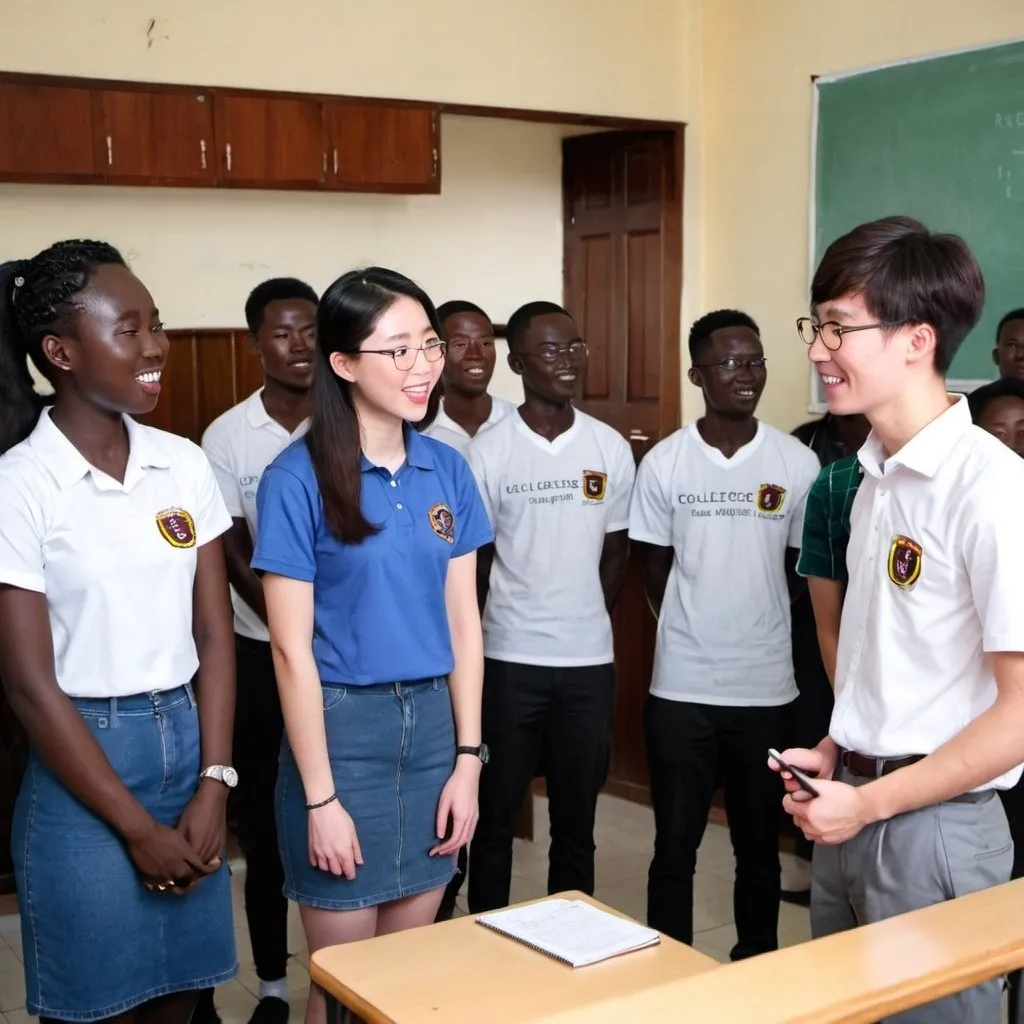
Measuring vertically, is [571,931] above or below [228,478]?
below

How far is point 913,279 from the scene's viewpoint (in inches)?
71.6

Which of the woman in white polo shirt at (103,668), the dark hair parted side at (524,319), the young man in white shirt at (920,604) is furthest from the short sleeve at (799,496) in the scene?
the woman in white polo shirt at (103,668)

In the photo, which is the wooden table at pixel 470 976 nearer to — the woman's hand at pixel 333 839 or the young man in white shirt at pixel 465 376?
the woman's hand at pixel 333 839

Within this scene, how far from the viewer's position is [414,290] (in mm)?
2312

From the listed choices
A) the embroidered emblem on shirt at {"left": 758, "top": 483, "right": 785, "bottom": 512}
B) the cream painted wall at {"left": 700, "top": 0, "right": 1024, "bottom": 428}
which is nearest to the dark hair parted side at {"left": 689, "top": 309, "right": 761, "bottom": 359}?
the embroidered emblem on shirt at {"left": 758, "top": 483, "right": 785, "bottom": 512}

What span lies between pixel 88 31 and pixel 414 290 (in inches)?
91.9

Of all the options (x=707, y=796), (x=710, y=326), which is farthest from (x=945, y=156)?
(x=707, y=796)

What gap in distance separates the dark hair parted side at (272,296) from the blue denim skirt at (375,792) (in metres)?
Answer: 1.57

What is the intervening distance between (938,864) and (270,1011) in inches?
76.1

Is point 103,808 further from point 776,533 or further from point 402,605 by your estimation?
point 776,533

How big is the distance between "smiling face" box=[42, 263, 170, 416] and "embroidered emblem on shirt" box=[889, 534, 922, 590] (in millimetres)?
1164

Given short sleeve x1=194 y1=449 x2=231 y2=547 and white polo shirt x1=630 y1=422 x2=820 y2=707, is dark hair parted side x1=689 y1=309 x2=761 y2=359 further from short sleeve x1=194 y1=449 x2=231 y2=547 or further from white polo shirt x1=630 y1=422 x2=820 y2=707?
short sleeve x1=194 y1=449 x2=231 y2=547

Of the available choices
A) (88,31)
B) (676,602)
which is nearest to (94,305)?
(676,602)

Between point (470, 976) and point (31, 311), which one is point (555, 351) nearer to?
point (31, 311)
